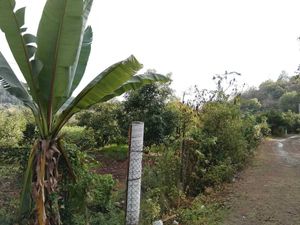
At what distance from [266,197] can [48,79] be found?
6314mm

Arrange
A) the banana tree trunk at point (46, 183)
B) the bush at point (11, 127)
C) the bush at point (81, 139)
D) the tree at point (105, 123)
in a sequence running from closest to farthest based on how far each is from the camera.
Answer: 1. the banana tree trunk at point (46, 183)
2. the bush at point (81, 139)
3. the bush at point (11, 127)
4. the tree at point (105, 123)

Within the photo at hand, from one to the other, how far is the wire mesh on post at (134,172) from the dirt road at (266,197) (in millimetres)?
2324

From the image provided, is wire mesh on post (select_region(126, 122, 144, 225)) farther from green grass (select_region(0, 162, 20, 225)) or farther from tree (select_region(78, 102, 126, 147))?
tree (select_region(78, 102, 126, 147))

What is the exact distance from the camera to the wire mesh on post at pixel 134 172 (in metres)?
4.95

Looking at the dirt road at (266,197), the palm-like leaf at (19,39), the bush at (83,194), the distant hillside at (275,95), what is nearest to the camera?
the palm-like leaf at (19,39)

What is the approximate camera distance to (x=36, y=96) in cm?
424

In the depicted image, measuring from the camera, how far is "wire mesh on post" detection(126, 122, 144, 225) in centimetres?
495

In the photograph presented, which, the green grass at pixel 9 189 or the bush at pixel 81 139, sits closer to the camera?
the green grass at pixel 9 189

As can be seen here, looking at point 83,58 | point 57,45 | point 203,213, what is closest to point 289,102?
point 203,213

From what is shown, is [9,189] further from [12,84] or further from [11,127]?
[11,127]

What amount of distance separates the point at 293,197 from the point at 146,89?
7964 mm

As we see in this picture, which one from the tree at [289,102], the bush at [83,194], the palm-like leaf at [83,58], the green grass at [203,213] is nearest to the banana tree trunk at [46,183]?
the bush at [83,194]

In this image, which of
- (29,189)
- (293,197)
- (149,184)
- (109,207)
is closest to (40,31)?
(29,189)

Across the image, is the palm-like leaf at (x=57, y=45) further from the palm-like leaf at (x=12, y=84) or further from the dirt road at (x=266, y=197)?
the dirt road at (x=266, y=197)
